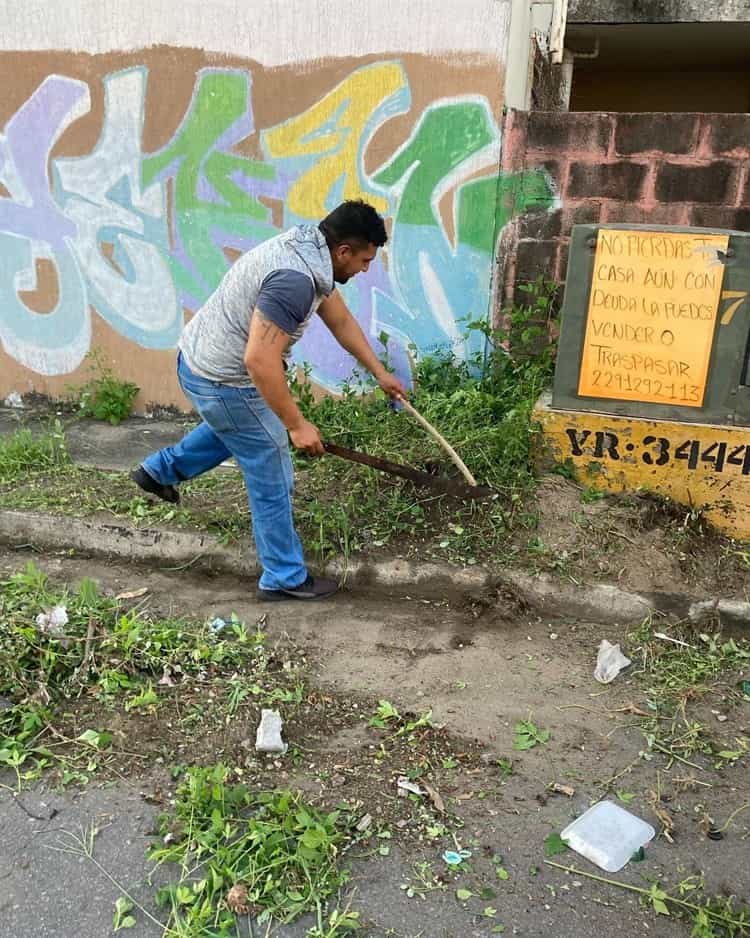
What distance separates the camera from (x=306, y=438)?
11.0 feet

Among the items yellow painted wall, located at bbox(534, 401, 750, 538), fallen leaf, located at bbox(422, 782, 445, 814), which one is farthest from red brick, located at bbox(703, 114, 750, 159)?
fallen leaf, located at bbox(422, 782, 445, 814)

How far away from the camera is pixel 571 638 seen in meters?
3.47

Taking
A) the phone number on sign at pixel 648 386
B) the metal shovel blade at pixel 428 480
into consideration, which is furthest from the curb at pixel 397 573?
the phone number on sign at pixel 648 386

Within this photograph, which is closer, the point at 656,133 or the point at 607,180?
the point at 656,133

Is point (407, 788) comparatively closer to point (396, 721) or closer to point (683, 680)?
point (396, 721)

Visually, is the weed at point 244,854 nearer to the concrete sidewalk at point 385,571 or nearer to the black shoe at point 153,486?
the concrete sidewalk at point 385,571

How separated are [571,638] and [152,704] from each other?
1.73 metres

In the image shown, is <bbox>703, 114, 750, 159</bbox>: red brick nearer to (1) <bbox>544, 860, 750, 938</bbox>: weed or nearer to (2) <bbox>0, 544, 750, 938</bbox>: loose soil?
(2) <bbox>0, 544, 750, 938</bbox>: loose soil

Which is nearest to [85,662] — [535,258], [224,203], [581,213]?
[224,203]

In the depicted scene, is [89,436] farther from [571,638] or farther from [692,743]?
[692,743]

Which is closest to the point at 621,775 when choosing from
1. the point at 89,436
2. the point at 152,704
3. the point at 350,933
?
the point at 350,933

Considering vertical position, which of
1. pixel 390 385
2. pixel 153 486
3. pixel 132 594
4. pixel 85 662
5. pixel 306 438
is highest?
pixel 390 385

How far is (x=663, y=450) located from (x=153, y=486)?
249 centimetres

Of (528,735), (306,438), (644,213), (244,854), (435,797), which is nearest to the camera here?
(244,854)
